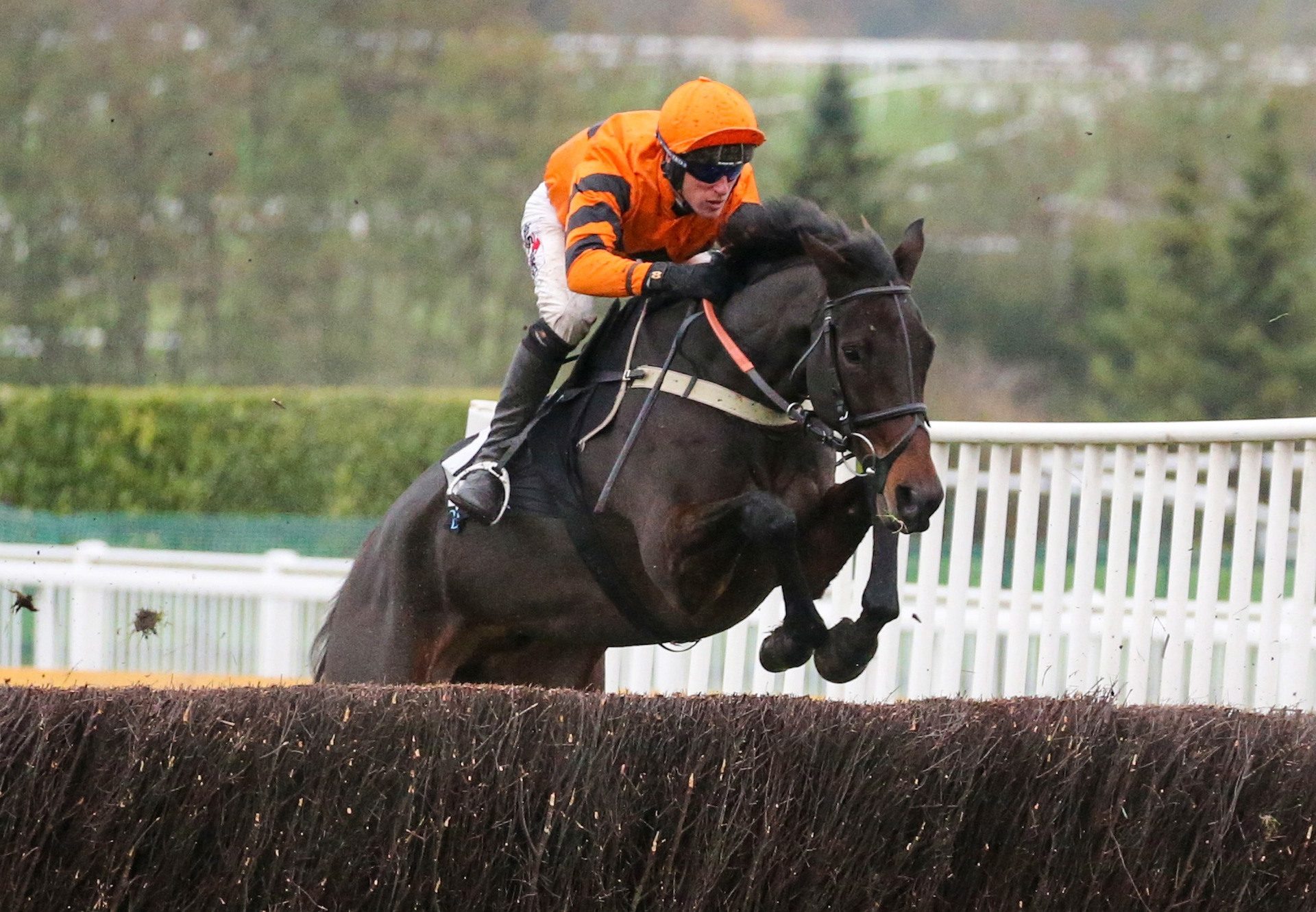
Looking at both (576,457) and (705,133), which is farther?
(576,457)

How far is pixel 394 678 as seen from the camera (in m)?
5.14

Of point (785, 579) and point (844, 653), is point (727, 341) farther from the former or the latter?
point (844, 653)

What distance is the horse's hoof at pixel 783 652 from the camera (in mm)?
4188

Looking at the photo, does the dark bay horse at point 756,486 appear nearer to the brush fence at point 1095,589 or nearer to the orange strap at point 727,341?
the orange strap at point 727,341

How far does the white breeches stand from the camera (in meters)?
4.59

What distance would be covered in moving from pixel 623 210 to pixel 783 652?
1190mm

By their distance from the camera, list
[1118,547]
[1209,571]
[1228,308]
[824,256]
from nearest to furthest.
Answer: [824,256]
[1209,571]
[1118,547]
[1228,308]

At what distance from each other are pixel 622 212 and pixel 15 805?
216cm

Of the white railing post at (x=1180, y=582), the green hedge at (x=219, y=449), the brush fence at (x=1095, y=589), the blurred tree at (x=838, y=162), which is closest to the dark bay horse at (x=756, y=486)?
the brush fence at (x=1095, y=589)

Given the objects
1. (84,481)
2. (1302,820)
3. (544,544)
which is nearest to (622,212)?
(544,544)

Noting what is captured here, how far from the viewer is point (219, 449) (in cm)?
1794

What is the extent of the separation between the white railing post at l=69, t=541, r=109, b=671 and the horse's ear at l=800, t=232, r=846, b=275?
219 inches

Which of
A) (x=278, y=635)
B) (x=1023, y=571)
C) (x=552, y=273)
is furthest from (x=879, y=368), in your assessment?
(x=278, y=635)

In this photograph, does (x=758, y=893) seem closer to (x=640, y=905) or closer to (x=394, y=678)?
(x=640, y=905)
